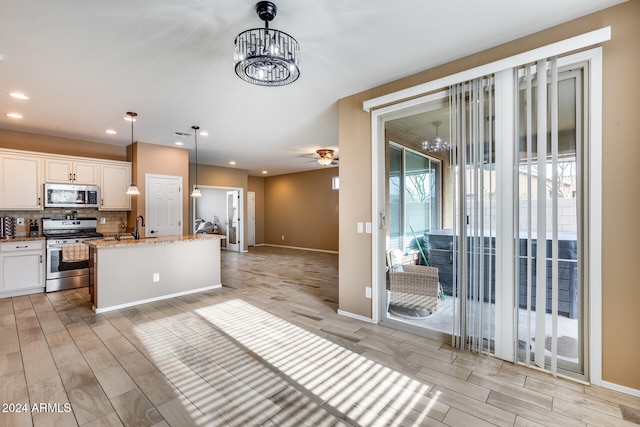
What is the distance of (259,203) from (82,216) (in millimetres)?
6088

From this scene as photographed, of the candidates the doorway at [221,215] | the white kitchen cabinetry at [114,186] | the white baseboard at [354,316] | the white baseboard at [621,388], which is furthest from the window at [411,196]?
the doorway at [221,215]

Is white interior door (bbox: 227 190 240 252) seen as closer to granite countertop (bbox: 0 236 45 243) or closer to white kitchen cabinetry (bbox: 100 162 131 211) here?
white kitchen cabinetry (bbox: 100 162 131 211)

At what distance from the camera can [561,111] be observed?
229 cm

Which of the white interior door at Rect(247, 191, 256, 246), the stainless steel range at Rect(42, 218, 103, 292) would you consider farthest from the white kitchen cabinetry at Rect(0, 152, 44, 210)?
the white interior door at Rect(247, 191, 256, 246)

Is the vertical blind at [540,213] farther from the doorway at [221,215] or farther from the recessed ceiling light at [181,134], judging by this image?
the doorway at [221,215]

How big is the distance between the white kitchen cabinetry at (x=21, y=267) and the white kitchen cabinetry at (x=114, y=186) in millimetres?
1225

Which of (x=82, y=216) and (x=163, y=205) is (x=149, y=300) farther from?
(x=82, y=216)

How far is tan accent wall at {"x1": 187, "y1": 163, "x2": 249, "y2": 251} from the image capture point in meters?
8.41

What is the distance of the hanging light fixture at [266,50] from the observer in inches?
77.4

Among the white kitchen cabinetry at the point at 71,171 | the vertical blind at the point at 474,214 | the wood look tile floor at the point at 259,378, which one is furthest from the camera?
the white kitchen cabinetry at the point at 71,171

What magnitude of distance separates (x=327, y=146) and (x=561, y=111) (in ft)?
15.2

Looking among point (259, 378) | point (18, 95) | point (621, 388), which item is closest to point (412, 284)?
point (621, 388)

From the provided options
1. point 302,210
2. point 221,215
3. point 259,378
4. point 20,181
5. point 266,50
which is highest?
point 266,50

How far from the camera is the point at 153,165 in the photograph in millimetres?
5930
